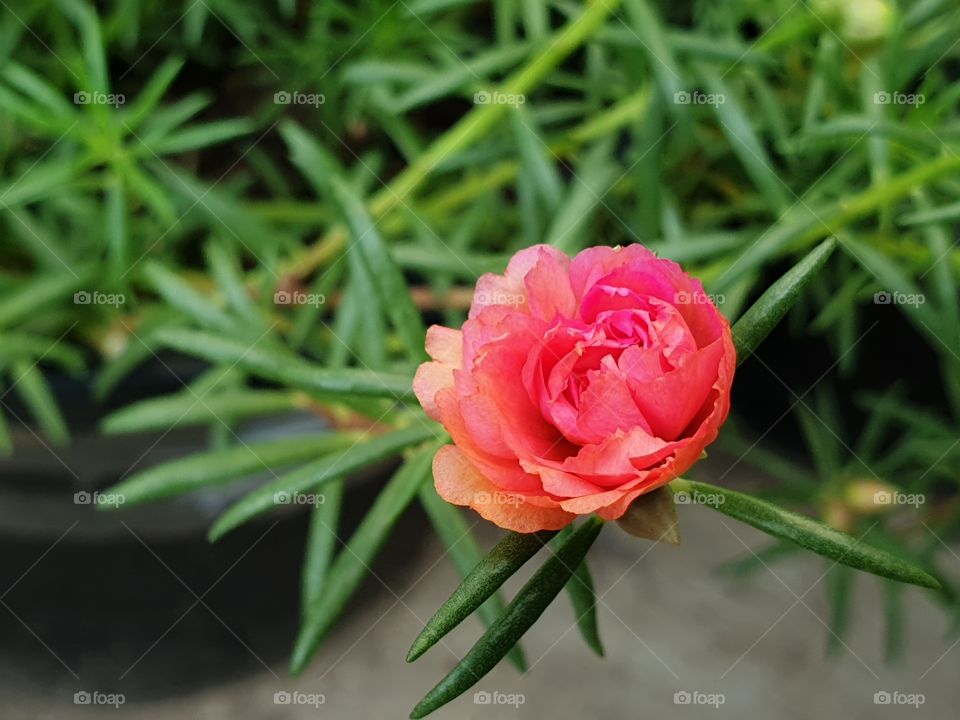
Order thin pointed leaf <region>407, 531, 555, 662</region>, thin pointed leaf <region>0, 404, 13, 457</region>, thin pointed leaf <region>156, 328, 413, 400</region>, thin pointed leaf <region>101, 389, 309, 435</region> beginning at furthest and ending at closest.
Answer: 1. thin pointed leaf <region>0, 404, 13, 457</region>
2. thin pointed leaf <region>101, 389, 309, 435</region>
3. thin pointed leaf <region>156, 328, 413, 400</region>
4. thin pointed leaf <region>407, 531, 555, 662</region>

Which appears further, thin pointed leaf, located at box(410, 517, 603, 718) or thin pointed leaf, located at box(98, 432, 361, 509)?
thin pointed leaf, located at box(98, 432, 361, 509)

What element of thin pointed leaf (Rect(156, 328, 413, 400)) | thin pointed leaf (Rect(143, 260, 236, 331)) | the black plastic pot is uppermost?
thin pointed leaf (Rect(143, 260, 236, 331))

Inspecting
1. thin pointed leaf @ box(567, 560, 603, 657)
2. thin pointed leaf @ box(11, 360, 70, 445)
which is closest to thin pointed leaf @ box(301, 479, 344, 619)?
thin pointed leaf @ box(567, 560, 603, 657)

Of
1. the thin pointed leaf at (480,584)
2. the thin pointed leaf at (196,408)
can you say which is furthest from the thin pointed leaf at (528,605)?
the thin pointed leaf at (196,408)

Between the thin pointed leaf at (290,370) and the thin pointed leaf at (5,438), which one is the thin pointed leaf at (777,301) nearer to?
the thin pointed leaf at (290,370)

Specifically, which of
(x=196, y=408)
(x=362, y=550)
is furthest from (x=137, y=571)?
(x=362, y=550)

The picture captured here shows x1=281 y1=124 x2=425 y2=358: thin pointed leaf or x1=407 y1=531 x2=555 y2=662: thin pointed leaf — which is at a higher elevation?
x1=281 y1=124 x2=425 y2=358: thin pointed leaf

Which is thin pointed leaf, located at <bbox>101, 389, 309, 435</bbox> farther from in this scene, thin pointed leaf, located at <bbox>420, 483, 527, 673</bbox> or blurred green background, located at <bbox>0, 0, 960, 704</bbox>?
thin pointed leaf, located at <bbox>420, 483, 527, 673</bbox>

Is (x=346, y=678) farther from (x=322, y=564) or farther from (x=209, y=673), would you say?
(x=322, y=564)
